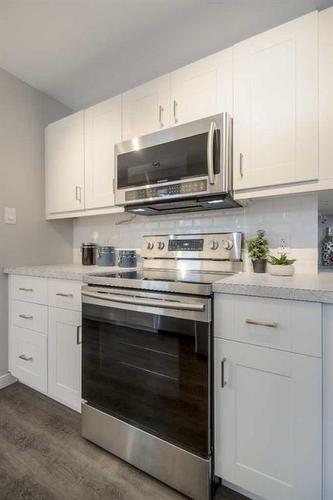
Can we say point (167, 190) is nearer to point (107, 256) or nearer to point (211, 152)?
point (211, 152)

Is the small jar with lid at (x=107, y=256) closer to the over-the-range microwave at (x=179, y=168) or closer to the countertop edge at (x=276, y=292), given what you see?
the over-the-range microwave at (x=179, y=168)

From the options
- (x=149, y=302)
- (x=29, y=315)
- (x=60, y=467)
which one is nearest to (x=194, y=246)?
(x=149, y=302)

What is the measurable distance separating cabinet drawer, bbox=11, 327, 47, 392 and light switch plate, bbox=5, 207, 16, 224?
83 centimetres

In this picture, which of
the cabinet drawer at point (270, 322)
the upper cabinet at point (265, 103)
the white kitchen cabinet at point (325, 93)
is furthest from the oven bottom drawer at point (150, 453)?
the white kitchen cabinet at point (325, 93)

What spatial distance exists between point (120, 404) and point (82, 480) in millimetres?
Answer: 346

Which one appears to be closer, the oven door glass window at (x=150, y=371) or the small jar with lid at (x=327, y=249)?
the oven door glass window at (x=150, y=371)

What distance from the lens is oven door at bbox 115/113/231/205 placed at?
4.83 ft

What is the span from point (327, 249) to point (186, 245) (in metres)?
0.98

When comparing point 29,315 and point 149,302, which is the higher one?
point 149,302

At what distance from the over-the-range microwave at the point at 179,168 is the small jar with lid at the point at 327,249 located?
30.0 inches

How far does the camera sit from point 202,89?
1584mm

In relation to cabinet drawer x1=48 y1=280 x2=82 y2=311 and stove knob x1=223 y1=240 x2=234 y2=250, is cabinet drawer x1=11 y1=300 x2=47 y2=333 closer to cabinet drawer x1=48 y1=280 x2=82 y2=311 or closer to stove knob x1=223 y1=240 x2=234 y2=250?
cabinet drawer x1=48 y1=280 x2=82 y2=311

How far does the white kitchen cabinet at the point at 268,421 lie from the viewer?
100cm

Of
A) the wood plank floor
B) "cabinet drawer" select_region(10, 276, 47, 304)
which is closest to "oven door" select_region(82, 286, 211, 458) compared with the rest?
the wood plank floor
